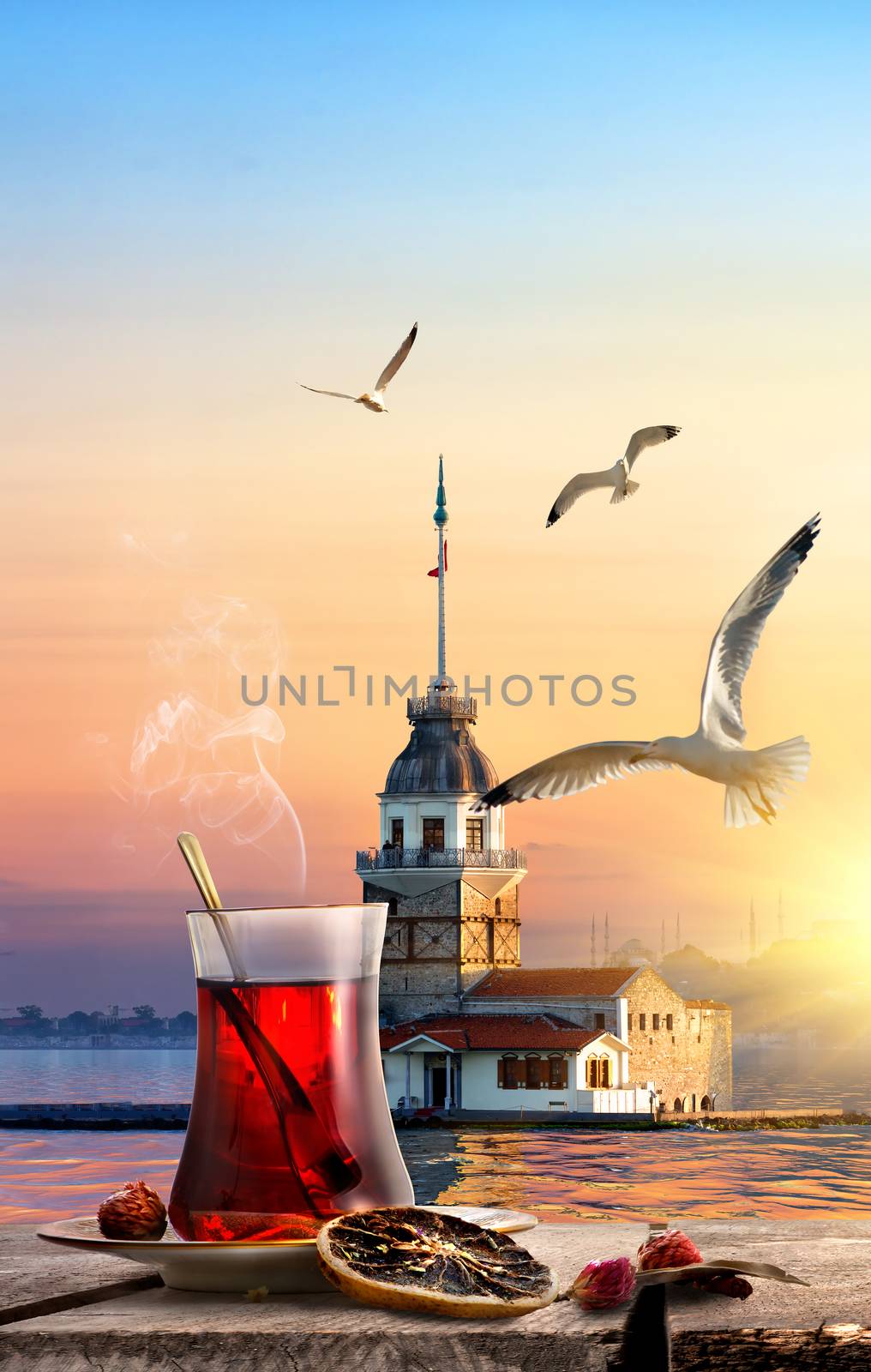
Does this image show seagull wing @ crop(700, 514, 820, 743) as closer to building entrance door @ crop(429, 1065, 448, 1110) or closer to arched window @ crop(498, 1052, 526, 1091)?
arched window @ crop(498, 1052, 526, 1091)

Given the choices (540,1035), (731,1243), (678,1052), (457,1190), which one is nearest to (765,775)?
(731,1243)

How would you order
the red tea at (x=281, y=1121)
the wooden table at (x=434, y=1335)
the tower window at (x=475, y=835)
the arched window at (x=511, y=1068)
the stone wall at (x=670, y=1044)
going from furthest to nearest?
the tower window at (x=475, y=835) → the stone wall at (x=670, y=1044) → the arched window at (x=511, y=1068) → the red tea at (x=281, y=1121) → the wooden table at (x=434, y=1335)

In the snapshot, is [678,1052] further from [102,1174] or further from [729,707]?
[729,707]

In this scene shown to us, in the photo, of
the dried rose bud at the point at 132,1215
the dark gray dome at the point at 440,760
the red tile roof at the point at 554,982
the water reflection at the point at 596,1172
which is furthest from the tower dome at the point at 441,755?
the dried rose bud at the point at 132,1215

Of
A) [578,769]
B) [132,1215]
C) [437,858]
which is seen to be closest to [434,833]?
[437,858]

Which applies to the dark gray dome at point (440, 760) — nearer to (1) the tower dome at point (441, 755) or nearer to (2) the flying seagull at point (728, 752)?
(1) the tower dome at point (441, 755)

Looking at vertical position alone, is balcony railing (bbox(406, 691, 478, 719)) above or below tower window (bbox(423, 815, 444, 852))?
above

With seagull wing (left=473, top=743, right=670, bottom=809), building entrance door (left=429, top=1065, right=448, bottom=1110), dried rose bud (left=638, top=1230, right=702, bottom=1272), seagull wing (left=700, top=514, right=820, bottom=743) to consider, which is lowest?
building entrance door (left=429, top=1065, right=448, bottom=1110)

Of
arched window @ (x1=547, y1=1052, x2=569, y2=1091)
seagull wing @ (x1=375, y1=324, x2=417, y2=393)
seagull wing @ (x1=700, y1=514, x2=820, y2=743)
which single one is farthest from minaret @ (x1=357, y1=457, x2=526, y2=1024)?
seagull wing @ (x1=700, y1=514, x2=820, y2=743)
